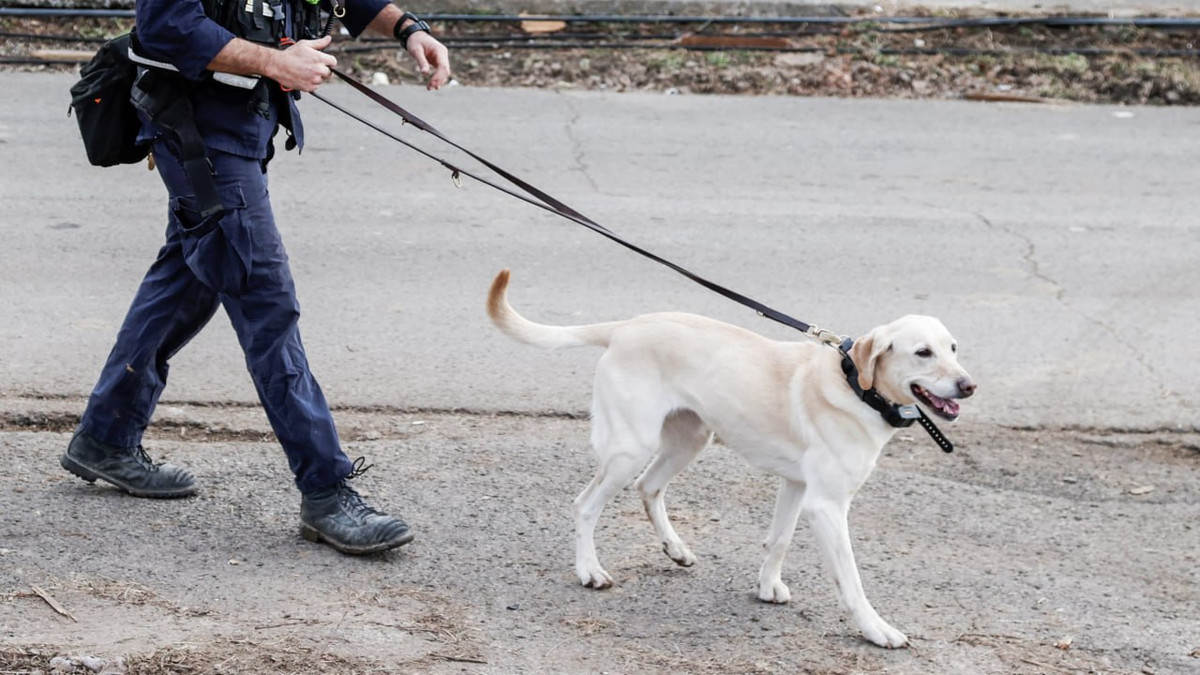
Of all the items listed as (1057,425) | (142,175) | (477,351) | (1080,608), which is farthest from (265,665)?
(142,175)

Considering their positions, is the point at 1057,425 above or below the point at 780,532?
below

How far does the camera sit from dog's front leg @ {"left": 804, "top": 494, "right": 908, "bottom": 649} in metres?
3.78

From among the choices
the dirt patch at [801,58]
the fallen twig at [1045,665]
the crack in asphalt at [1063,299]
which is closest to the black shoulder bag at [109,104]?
the fallen twig at [1045,665]

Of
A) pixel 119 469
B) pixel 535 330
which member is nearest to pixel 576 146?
pixel 535 330

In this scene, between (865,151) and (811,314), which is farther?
(865,151)

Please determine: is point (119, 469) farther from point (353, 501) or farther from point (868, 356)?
point (868, 356)

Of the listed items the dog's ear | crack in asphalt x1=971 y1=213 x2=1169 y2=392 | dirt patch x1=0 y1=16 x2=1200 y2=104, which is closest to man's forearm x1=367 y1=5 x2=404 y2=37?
the dog's ear

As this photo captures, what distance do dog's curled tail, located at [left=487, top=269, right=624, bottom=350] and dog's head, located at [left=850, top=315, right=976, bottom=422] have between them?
79 centimetres

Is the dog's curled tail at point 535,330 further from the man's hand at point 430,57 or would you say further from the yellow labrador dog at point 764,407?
the man's hand at point 430,57

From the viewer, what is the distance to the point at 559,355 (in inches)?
245

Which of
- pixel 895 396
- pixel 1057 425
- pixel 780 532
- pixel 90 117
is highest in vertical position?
pixel 90 117

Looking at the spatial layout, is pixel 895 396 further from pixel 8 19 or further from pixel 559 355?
pixel 8 19

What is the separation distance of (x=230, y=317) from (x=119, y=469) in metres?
0.72

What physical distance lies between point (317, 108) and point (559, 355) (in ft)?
15.0
